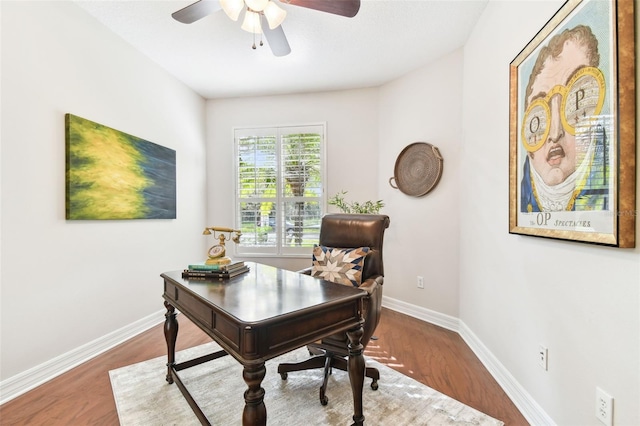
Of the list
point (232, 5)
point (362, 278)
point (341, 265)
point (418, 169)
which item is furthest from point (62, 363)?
point (418, 169)

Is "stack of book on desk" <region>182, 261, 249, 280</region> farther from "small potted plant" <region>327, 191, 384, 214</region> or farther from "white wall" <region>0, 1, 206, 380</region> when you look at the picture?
"small potted plant" <region>327, 191, 384, 214</region>

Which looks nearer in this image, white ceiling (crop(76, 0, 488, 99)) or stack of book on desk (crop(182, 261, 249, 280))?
stack of book on desk (crop(182, 261, 249, 280))

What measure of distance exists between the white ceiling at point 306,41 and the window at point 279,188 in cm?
66

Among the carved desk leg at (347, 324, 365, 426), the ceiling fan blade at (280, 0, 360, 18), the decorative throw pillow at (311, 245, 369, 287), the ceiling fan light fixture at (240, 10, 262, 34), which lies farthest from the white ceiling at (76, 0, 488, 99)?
the carved desk leg at (347, 324, 365, 426)

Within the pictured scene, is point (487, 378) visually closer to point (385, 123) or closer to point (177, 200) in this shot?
point (385, 123)

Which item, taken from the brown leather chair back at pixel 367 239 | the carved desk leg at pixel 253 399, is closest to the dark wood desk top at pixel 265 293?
the carved desk leg at pixel 253 399

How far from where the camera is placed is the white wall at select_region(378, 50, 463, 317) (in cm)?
277

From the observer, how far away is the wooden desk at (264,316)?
100cm

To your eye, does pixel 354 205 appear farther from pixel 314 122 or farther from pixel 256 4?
pixel 256 4

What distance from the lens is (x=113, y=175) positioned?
7.92 ft

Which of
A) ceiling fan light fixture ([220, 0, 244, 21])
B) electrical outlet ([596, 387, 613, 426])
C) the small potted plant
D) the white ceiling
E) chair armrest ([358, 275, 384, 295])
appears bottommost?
electrical outlet ([596, 387, 613, 426])

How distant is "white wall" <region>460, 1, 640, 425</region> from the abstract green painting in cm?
303

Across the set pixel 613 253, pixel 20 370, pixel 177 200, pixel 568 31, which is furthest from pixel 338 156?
pixel 20 370

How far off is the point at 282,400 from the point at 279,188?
2496mm
